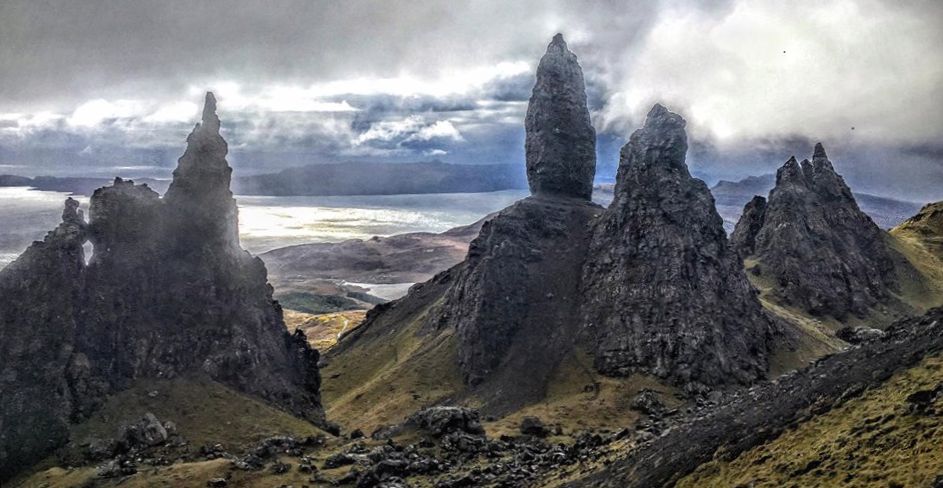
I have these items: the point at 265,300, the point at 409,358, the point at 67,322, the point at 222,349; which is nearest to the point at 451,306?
the point at 409,358

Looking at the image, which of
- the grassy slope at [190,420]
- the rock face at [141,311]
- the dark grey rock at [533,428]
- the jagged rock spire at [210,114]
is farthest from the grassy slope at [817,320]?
the jagged rock spire at [210,114]

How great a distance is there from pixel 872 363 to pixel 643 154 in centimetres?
9309

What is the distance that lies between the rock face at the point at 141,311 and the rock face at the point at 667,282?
5504cm

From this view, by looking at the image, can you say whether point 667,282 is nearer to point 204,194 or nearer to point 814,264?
point 814,264

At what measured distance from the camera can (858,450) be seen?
147 feet

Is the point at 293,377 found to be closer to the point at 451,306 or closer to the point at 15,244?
the point at 451,306

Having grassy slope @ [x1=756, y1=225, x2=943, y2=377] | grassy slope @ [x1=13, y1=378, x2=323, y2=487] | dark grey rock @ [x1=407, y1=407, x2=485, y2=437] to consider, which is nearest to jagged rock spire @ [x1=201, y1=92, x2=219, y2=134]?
grassy slope @ [x1=13, y1=378, x2=323, y2=487]

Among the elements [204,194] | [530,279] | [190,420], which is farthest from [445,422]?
[530,279]

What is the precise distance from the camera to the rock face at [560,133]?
171000 millimetres

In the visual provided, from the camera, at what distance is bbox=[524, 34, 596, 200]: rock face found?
171 meters

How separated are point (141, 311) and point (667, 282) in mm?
83598

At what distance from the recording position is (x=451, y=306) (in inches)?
6230

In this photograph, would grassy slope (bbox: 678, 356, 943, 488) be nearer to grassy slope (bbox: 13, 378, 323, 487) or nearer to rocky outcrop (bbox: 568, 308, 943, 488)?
rocky outcrop (bbox: 568, 308, 943, 488)

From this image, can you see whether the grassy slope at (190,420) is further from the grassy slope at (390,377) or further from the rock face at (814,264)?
the rock face at (814,264)
